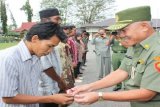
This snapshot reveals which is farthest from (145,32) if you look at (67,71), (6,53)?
(67,71)

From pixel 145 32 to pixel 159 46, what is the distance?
0.16 m

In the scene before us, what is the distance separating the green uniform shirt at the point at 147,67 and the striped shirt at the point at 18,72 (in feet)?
2.75

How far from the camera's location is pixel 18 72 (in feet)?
10.4

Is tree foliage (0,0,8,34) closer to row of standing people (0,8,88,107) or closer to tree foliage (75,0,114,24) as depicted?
tree foliage (75,0,114,24)

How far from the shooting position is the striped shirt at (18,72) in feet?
10.2

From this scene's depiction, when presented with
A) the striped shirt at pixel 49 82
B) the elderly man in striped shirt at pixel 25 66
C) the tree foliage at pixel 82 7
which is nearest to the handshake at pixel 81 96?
the elderly man in striped shirt at pixel 25 66

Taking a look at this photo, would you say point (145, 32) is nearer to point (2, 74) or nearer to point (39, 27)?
point (39, 27)

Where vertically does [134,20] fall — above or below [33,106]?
above

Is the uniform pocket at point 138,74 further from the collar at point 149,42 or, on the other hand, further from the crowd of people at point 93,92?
the collar at point 149,42

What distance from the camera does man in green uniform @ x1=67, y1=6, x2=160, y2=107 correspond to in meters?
3.07

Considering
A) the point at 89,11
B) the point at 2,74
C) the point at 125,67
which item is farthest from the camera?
the point at 89,11

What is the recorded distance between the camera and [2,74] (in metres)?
3.12

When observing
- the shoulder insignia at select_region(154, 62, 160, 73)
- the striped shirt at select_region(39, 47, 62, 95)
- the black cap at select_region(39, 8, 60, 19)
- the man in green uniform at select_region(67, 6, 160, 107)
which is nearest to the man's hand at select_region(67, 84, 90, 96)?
the man in green uniform at select_region(67, 6, 160, 107)

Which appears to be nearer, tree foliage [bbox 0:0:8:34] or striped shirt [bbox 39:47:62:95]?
striped shirt [bbox 39:47:62:95]
